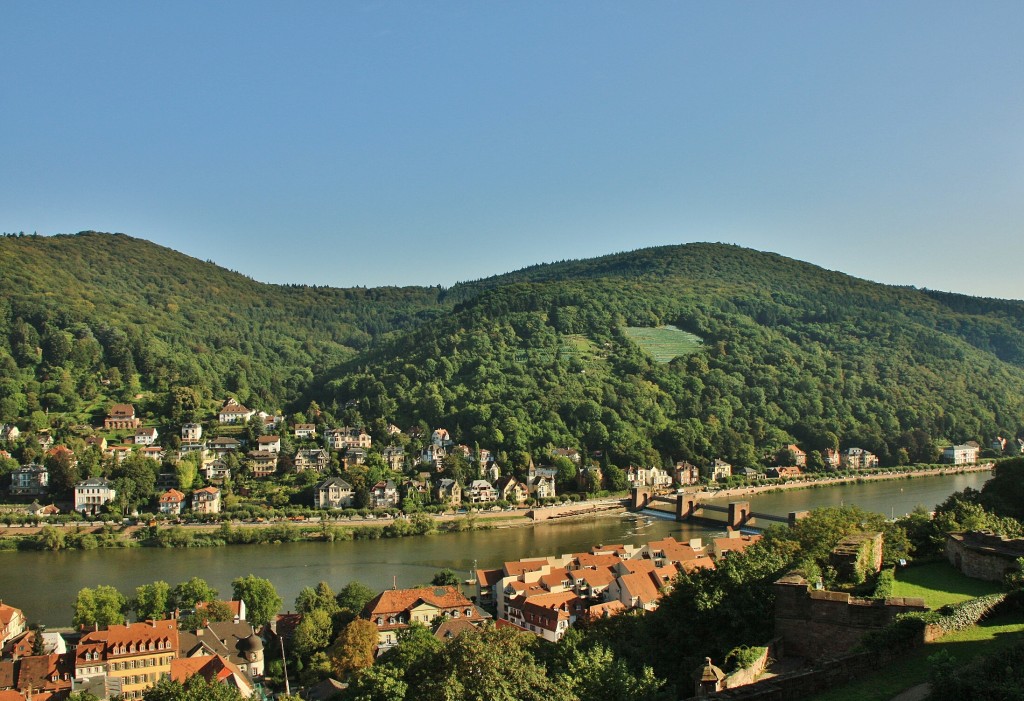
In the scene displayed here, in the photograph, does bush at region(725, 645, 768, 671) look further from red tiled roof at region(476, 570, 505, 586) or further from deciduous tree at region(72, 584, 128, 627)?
deciduous tree at region(72, 584, 128, 627)

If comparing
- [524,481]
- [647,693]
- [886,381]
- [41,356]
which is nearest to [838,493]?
[524,481]

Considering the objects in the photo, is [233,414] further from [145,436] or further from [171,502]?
[171,502]

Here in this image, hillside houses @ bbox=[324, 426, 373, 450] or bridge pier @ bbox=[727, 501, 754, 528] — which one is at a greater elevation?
hillside houses @ bbox=[324, 426, 373, 450]

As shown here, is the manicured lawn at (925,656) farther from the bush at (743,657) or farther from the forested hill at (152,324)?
the forested hill at (152,324)

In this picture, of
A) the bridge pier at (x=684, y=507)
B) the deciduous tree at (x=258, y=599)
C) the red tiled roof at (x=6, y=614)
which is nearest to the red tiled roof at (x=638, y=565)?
the deciduous tree at (x=258, y=599)

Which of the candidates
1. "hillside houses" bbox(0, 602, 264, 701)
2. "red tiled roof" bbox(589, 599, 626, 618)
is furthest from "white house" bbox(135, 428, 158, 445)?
"red tiled roof" bbox(589, 599, 626, 618)

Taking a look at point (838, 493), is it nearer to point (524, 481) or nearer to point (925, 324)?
point (524, 481)
